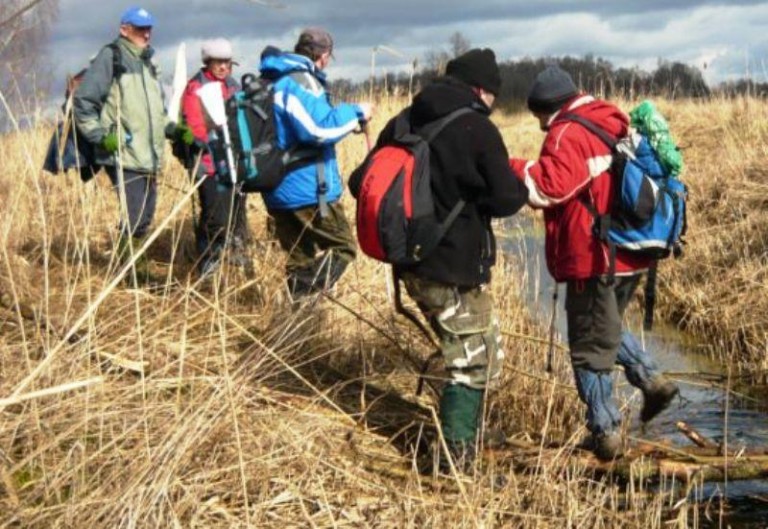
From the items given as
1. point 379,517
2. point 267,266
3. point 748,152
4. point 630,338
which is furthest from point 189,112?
point 748,152

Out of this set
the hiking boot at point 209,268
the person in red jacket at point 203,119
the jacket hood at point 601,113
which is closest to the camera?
the jacket hood at point 601,113

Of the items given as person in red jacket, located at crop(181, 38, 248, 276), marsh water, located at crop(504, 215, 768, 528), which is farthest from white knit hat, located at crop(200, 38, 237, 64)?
marsh water, located at crop(504, 215, 768, 528)

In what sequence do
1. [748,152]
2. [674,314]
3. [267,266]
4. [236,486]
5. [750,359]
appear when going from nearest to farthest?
[236,486] → [267,266] → [750,359] → [674,314] → [748,152]

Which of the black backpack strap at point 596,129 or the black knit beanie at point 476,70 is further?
the black backpack strap at point 596,129

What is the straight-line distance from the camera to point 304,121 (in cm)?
521

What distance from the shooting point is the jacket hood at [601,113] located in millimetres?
4230

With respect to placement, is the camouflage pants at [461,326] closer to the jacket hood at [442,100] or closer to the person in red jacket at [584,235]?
the person in red jacket at [584,235]

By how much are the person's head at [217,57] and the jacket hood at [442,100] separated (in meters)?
3.23

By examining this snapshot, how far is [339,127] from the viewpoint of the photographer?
5227 mm

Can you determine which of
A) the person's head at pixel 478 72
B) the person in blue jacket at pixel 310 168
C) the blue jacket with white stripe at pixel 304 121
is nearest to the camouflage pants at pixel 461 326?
the person's head at pixel 478 72

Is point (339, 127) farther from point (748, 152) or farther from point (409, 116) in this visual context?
point (748, 152)

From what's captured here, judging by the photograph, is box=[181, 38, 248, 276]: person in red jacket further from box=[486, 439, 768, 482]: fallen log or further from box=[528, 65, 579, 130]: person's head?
box=[486, 439, 768, 482]: fallen log

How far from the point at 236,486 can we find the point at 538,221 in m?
9.63

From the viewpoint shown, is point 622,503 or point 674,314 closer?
point 622,503
